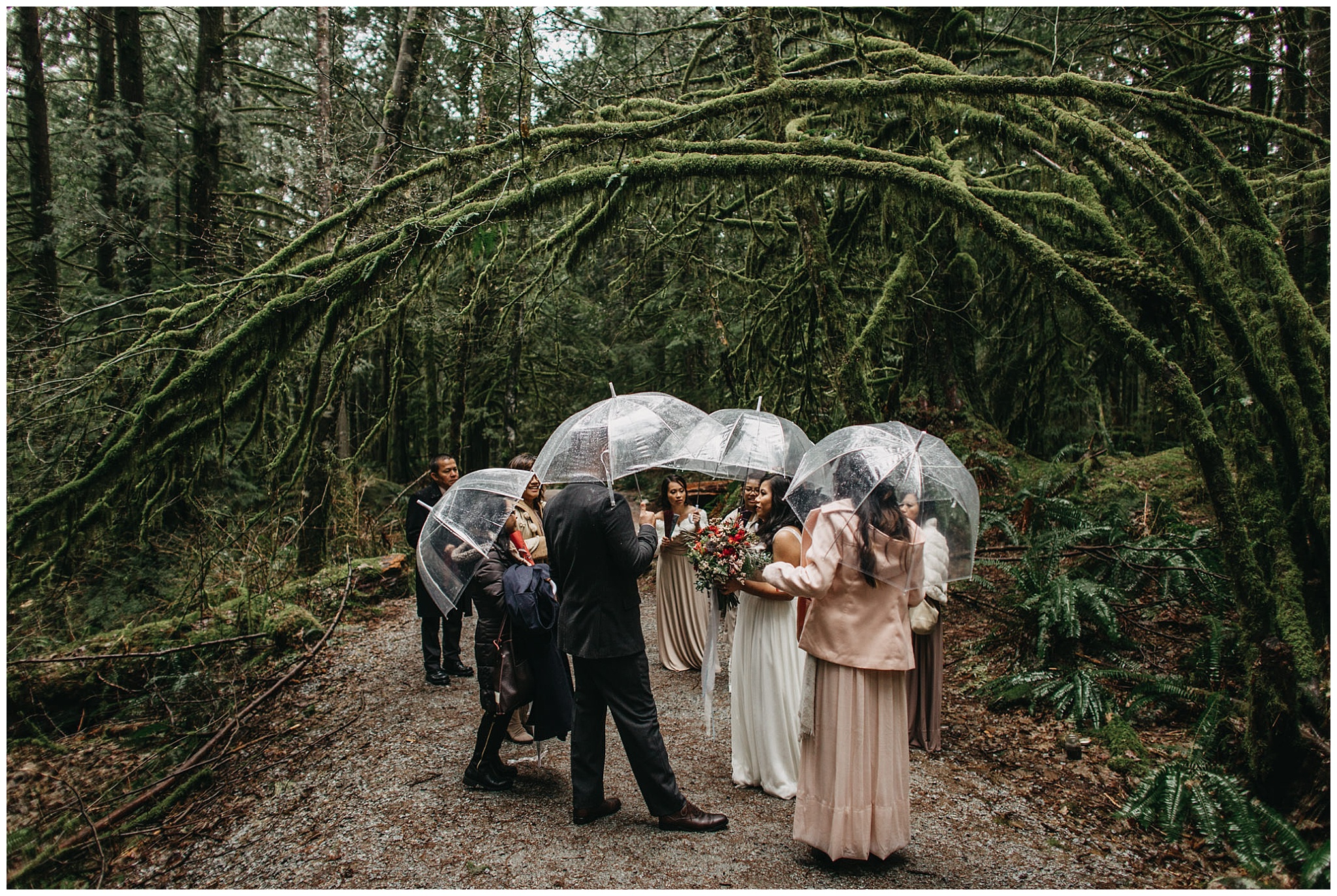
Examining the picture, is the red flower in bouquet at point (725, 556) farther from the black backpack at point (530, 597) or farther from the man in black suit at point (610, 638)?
the black backpack at point (530, 597)

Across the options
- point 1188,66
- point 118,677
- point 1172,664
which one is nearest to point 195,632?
point 118,677

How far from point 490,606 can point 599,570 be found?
1.07m

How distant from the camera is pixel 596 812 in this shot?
13.9ft

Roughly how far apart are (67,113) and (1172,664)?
698 inches

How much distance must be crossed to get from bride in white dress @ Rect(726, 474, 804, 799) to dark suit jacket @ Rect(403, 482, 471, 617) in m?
2.53

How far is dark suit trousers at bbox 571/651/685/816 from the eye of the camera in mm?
3977

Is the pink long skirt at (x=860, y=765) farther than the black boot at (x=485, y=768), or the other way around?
the black boot at (x=485, y=768)

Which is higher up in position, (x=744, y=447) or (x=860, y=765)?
(x=744, y=447)

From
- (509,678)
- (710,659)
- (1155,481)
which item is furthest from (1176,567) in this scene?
(509,678)

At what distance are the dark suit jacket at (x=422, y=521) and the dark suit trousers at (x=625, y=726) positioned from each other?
7.31ft

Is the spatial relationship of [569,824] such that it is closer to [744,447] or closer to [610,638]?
[610,638]

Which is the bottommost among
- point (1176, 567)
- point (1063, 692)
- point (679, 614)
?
point (1063, 692)

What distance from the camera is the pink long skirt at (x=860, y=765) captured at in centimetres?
359

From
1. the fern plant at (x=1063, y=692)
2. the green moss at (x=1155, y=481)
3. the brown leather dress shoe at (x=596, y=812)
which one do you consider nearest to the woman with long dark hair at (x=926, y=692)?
the fern plant at (x=1063, y=692)
